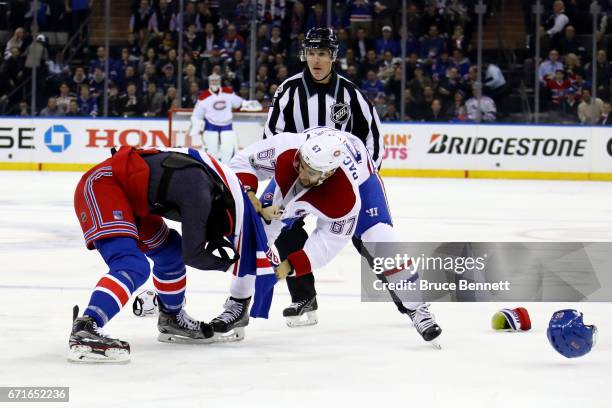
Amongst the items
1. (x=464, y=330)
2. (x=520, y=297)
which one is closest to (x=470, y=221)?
(x=520, y=297)

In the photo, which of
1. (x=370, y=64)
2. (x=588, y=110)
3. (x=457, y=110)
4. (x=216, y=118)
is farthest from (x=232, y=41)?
(x=588, y=110)

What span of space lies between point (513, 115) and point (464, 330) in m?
10.8

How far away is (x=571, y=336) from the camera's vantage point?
13.2 ft

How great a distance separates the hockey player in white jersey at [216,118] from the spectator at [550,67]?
3.90 meters

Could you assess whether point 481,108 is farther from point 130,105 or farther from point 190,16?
point 130,105

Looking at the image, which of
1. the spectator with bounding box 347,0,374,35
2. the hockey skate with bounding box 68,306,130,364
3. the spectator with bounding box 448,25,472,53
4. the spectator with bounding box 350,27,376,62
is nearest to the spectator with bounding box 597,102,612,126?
the spectator with bounding box 448,25,472,53

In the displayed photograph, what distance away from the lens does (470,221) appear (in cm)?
944

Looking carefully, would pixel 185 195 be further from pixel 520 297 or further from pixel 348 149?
pixel 520 297

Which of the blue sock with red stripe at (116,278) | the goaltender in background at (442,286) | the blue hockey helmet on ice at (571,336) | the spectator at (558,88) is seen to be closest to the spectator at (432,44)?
the spectator at (558,88)

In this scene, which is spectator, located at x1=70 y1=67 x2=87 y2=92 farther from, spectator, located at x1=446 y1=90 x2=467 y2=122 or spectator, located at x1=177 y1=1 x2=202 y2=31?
spectator, located at x1=446 y1=90 x2=467 y2=122

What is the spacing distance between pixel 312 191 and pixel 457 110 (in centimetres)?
1119

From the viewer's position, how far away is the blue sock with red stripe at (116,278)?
3.97 meters

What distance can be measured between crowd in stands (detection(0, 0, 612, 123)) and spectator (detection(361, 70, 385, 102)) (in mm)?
15

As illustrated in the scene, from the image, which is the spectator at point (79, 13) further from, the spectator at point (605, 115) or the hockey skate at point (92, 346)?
the hockey skate at point (92, 346)
